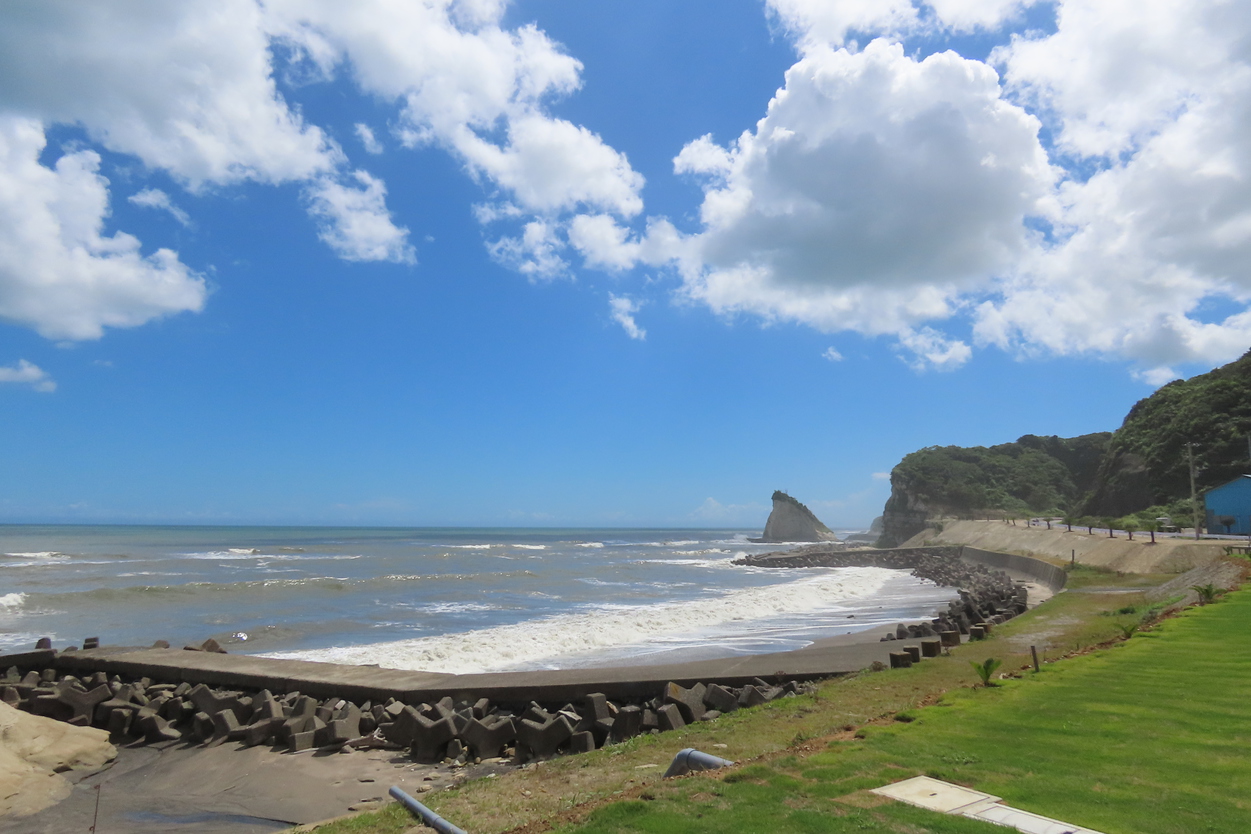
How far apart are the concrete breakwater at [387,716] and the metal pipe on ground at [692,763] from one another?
2.31 meters

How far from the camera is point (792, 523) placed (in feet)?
461

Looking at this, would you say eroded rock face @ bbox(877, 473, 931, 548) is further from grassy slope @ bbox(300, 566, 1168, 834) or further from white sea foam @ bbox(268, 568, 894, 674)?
grassy slope @ bbox(300, 566, 1168, 834)

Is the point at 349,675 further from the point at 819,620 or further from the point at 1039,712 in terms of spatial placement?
the point at 819,620

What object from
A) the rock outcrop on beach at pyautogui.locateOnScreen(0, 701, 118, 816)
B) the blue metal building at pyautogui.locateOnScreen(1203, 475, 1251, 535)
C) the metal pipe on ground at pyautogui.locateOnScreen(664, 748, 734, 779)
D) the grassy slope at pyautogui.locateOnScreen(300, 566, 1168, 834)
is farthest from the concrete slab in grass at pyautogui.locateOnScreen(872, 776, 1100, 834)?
the blue metal building at pyautogui.locateOnScreen(1203, 475, 1251, 535)

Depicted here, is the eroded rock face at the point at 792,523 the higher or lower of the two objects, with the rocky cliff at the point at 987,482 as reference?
lower

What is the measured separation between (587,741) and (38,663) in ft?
39.5

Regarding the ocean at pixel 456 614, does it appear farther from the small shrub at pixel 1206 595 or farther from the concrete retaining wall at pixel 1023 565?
the small shrub at pixel 1206 595

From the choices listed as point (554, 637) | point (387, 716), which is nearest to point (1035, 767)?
point (387, 716)

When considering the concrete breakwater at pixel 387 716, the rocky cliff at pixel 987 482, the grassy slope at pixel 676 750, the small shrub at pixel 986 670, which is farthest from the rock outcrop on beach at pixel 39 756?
the rocky cliff at pixel 987 482

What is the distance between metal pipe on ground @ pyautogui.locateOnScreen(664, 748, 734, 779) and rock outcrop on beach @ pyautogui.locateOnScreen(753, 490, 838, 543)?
13867 cm

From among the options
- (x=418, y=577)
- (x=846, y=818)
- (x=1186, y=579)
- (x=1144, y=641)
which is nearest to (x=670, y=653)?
(x=1144, y=641)

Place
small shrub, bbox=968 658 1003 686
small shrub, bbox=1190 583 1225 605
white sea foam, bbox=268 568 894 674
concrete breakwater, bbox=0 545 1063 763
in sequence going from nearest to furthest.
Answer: small shrub, bbox=968 658 1003 686
concrete breakwater, bbox=0 545 1063 763
small shrub, bbox=1190 583 1225 605
white sea foam, bbox=268 568 894 674

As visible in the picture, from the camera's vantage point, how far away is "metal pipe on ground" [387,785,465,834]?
4.86 meters

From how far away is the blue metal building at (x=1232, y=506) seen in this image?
36.2m
